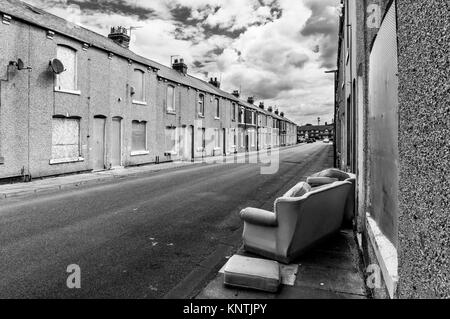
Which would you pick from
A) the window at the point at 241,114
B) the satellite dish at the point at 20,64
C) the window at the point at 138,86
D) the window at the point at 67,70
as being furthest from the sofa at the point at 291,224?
the window at the point at 241,114

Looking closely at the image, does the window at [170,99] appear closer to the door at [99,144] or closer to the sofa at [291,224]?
the door at [99,144]

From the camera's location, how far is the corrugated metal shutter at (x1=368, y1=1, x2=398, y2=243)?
3.07m

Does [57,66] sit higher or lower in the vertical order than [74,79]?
higher

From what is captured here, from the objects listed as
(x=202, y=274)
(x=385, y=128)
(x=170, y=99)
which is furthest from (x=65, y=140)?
(x=385, y=128)

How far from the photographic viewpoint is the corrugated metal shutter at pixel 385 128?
3072mm

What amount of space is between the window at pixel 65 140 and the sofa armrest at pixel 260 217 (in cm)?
1227

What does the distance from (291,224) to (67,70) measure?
1464 cm

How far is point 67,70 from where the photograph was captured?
15.2 m

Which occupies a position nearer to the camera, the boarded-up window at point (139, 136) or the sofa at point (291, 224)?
the sofa at point (291, 224)

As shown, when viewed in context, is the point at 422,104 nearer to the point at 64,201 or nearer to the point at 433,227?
the point at 433,227

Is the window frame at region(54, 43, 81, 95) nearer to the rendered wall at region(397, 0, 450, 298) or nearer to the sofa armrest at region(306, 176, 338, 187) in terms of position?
the sofa armrest at region(306, 176, 338, 187)

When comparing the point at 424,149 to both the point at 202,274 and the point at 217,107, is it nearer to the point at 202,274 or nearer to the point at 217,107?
the point at 202,274

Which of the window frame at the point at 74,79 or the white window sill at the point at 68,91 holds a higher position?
the window frame at the point at 74,79
